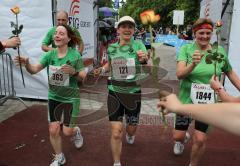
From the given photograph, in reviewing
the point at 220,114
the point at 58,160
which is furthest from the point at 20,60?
the point at 220,114

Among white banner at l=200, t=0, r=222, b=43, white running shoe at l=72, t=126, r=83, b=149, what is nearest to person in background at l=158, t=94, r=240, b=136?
white running shoe at l=72, t=126, r=83, b=149

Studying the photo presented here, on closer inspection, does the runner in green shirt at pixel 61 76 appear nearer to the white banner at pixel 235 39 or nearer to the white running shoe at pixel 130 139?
the white running shoe at pixel 130 139

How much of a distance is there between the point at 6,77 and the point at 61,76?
3.49 metres

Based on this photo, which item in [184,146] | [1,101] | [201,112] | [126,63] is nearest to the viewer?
[201,112]

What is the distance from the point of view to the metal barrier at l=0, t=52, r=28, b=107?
22.3 ft

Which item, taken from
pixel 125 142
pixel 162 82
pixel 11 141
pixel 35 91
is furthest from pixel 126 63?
pixel 35 91

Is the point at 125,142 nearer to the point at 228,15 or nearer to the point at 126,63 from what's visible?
the point at 126,63

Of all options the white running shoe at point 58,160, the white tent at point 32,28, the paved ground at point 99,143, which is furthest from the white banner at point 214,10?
the white running shoe at point 58,160

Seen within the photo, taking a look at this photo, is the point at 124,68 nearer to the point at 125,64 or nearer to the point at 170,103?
the point at 125,64

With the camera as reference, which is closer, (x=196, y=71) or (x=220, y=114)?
(x=220, y=114)

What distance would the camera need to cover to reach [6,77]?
6961mm

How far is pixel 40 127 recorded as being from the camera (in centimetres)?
562

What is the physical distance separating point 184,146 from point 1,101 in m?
3.71

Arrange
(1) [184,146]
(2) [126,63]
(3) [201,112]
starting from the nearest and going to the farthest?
1. (3) [201,112]
2. (2) [126,63]
3. (1) [184,146]
